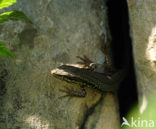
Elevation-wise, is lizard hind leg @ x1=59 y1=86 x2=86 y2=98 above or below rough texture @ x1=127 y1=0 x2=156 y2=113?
below

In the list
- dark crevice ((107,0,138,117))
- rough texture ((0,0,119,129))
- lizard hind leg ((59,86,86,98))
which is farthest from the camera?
dark crevice ((107,0,138,117))

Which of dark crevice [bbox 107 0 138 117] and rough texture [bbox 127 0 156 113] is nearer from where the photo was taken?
rough texture [bbox 127 0 156 113]

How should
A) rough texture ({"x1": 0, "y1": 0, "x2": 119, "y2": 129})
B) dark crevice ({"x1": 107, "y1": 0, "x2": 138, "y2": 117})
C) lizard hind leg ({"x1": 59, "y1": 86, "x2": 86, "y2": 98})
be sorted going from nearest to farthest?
rough texture ({"x1": 0, "y1": 0, "x2": 119, "y2": 129}), lizard hind leg ({"x1": 59, "y1": 86, "x2": 86, "y2": 98}), dark crevice ({"x1": 107, "y1": 0, "x2": 138, "y2": 117})

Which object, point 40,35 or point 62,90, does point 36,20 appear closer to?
point 40,35

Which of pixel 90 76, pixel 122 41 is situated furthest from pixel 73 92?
pixel 122 41

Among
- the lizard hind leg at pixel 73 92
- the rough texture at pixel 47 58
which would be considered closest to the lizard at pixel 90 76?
the lizard hind leg at pixel 73 92

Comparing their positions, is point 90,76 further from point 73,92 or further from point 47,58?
point 47,58

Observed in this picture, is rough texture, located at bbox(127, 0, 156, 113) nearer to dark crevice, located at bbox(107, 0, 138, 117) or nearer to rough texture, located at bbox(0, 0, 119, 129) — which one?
dark crevice, located at bbox(107, 0, 138, 117)

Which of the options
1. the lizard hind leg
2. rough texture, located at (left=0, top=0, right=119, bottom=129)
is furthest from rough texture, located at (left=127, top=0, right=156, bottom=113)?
the lizard hind leg

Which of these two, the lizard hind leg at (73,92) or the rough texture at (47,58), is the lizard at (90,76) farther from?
the rough texture at (47,58)
